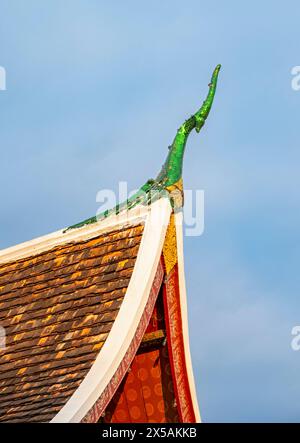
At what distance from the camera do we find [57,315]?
11.8m

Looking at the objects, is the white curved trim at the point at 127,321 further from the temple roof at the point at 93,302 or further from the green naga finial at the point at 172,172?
the green naga finial at the point at 172,172

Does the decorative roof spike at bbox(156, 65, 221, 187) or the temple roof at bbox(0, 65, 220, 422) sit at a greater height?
the decorative roof spike at bbox(156, 65, 221, 187)

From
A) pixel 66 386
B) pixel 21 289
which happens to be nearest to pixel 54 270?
pixel 21 289

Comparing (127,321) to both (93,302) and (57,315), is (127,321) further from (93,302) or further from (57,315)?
(57,315)

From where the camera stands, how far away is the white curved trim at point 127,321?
10166 mm

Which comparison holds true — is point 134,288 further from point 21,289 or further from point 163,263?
point 21,289

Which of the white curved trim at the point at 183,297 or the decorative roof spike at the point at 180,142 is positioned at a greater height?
the decorative roof spike at the point at 180,142

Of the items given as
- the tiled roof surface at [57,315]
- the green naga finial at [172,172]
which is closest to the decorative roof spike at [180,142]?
the green naga finial at [172,172]

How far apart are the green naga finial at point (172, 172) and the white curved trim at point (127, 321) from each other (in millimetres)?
237

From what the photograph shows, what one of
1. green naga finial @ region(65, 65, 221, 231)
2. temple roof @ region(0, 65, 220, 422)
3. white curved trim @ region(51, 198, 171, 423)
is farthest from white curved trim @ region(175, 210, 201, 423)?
green naga finial @ region(65, 65, 221, 231)

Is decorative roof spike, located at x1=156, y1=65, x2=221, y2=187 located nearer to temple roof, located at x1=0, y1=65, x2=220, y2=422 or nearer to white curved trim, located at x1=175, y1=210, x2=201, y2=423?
temple roof, located at x1=0, y1=65, x2=220, y2=422

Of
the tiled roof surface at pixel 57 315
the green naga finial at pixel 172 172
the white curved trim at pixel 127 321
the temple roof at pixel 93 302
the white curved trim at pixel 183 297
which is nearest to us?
the white curved trim at pixel 127 321

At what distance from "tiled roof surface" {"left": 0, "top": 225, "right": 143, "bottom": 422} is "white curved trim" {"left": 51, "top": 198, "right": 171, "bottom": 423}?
0.10 metres

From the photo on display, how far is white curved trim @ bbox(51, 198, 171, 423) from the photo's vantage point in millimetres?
10166
